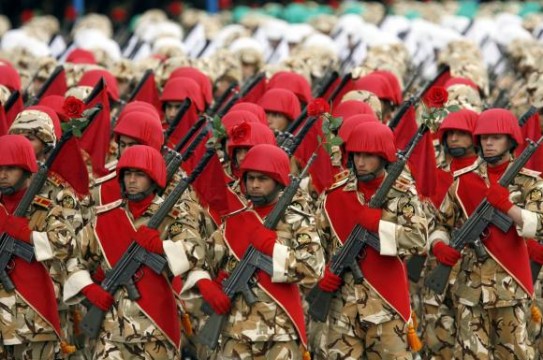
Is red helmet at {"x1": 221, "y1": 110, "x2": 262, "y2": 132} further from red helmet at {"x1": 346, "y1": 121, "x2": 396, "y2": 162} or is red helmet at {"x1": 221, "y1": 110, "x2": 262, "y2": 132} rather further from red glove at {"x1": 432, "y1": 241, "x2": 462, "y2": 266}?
red glove at {"x1": 432, "y1": 241, "x2": 462, "y2": 266}

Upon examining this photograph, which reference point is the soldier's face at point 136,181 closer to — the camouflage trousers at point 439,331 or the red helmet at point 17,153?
the red helmet at point 17,153

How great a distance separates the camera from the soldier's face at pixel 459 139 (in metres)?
14.5

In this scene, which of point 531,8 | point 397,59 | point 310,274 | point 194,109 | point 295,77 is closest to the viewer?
point 310,274

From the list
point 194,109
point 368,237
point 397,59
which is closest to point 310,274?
point 368,237

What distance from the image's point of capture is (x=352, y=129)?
13.3 meters

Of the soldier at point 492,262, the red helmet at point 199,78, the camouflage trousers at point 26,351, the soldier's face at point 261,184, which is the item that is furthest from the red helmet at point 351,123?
the red helmet at point 199,78

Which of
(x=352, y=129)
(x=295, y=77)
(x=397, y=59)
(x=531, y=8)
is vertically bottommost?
(x=531, y=8)

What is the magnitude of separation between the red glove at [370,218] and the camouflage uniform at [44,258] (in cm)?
193

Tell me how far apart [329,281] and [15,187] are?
2.24 meters

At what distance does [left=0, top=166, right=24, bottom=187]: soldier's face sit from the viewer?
12.7 m

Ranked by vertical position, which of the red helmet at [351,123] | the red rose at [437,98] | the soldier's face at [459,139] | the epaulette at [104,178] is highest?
the red rose at [437,98]

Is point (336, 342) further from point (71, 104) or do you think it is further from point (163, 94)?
point (163, 94)

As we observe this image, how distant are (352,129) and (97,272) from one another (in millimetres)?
2078

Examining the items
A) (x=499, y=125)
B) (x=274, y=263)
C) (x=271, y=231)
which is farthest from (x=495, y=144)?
(x=274, y=263)
